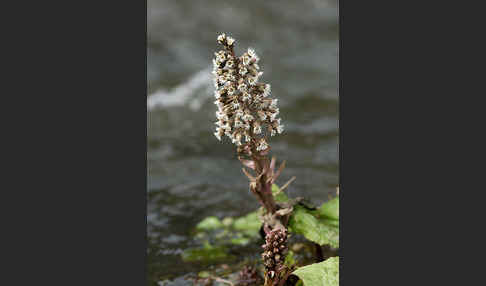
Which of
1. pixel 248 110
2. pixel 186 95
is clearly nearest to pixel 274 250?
pixel 248 110

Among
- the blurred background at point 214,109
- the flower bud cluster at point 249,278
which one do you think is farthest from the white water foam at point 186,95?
the flower bud cluster at point 249,278

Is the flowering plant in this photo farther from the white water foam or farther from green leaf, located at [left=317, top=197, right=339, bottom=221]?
the white water foam

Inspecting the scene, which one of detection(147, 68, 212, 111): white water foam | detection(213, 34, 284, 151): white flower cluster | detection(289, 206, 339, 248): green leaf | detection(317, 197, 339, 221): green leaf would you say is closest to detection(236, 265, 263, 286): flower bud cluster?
detection(289, 206, 339, 248): green leaf

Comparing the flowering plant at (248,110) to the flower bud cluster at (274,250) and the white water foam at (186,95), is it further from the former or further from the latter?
the white water foam at (186,95)

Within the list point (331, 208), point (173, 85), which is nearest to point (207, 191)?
point (331, 208)

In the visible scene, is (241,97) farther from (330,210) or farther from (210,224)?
(210,224)

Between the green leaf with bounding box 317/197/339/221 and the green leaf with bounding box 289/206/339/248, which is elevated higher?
the green leaf with bounding box 317/197/339/221
